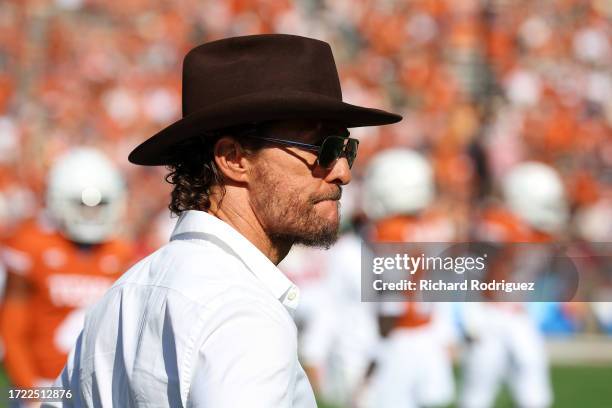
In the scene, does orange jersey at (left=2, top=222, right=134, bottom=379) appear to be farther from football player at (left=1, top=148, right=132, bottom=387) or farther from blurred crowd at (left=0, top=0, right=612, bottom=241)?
blurred crowd at (left=0, top=0, right=612, bottom=241)

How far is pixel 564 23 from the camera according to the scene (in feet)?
54.1

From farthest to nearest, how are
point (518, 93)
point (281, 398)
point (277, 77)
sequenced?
point (518, 93)
point (277, 77)
point (281, 398)

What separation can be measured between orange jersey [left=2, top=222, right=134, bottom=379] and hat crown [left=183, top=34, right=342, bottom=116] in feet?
11.6

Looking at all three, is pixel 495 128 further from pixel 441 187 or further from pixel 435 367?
pixel 435 367

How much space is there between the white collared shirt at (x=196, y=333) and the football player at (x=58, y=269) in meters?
3.38

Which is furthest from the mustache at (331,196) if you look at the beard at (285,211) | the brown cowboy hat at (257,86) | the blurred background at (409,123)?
the blurred background at (409,123)

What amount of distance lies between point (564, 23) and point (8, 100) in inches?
357

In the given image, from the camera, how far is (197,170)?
83.0 inches

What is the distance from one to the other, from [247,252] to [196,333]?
306mm

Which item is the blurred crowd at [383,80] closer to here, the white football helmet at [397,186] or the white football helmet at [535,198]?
the white football helmet at [535,198]

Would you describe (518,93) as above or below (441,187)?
above

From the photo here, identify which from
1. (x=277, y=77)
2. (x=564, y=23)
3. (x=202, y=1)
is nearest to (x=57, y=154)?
(x=202, y=1)

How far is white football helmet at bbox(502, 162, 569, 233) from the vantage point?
300 inches

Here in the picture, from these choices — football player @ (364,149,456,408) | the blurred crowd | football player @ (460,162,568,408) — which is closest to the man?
football player @ (364,149,456,408)
